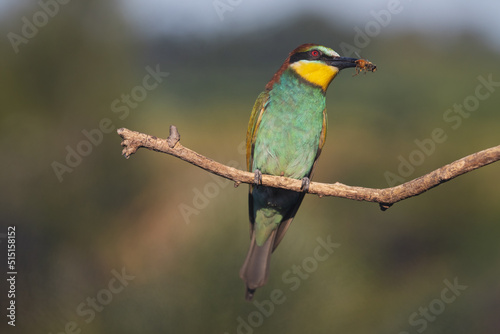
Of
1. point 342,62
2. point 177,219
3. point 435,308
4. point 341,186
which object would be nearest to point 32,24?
point 177,219

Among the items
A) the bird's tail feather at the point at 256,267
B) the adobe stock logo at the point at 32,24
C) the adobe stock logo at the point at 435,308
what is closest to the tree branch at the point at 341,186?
the bird's tail feather at the point at 256,267

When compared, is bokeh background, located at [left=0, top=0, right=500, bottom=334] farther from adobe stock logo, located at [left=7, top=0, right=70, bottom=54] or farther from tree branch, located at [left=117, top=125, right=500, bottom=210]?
tree branch, located at [left=117, top=125, right=500, bottom=210]

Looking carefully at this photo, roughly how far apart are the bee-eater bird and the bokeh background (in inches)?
32.8

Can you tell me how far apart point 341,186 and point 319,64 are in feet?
2.89

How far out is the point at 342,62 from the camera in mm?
2975

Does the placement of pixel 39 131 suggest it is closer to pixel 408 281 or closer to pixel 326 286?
pixel 326 286

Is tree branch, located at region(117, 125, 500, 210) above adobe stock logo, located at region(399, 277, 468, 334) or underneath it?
above

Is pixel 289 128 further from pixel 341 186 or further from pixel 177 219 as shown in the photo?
pixel 177 219

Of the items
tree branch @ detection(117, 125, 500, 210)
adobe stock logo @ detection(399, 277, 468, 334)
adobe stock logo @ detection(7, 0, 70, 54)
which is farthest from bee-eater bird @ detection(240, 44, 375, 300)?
adobe stock logo @ detection(7, 0, 70, 54)

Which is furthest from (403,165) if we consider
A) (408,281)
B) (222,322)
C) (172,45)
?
(172,45)

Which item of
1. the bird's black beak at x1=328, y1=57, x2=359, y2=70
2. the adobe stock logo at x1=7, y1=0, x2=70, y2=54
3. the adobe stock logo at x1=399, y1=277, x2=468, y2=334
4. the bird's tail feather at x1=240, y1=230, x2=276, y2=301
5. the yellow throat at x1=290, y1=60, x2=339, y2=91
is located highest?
the adobe stock logo at x1=7, y1=0, x2=70, y2=54

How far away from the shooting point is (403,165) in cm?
623

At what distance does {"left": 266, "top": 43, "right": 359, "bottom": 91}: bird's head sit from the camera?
9.82 ft

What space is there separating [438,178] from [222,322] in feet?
6.58
